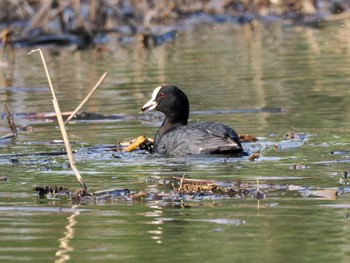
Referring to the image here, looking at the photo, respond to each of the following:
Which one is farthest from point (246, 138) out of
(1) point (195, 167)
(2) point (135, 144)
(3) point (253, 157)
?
(1) point (195, 167)

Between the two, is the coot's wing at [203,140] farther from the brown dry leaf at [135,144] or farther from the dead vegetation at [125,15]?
the dead vegetation at [125,15]

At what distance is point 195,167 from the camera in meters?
10.8

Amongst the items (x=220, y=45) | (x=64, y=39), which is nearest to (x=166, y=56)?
(x=220, y=45)

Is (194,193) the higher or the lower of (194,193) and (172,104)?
the lower

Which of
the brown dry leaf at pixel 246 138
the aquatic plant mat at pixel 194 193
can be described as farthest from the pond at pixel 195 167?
the brown dry leaf at pixel 246 138

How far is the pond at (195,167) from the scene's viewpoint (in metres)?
7.11

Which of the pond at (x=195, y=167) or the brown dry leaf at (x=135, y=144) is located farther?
the brown dry leaf at (x=135, y=144)

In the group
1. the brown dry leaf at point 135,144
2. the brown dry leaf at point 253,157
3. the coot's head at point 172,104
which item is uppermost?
the coot's head at point 172,104

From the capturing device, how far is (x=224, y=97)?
661 inches

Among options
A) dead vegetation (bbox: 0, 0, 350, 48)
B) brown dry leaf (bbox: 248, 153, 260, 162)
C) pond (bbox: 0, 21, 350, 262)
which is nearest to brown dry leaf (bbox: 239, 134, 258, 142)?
pond (bbox: 0, 21, 350, 262)

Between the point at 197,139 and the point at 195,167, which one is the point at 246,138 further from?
the point at 195,167

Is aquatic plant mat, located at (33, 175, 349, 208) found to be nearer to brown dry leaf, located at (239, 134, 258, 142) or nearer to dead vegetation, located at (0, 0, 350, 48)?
brown dry leaf, located at (239, 134, 258, 142)

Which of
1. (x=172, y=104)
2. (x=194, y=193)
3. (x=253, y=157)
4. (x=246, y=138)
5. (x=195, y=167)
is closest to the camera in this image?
(x=194, y=193)

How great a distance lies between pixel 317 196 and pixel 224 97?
8.19 m
